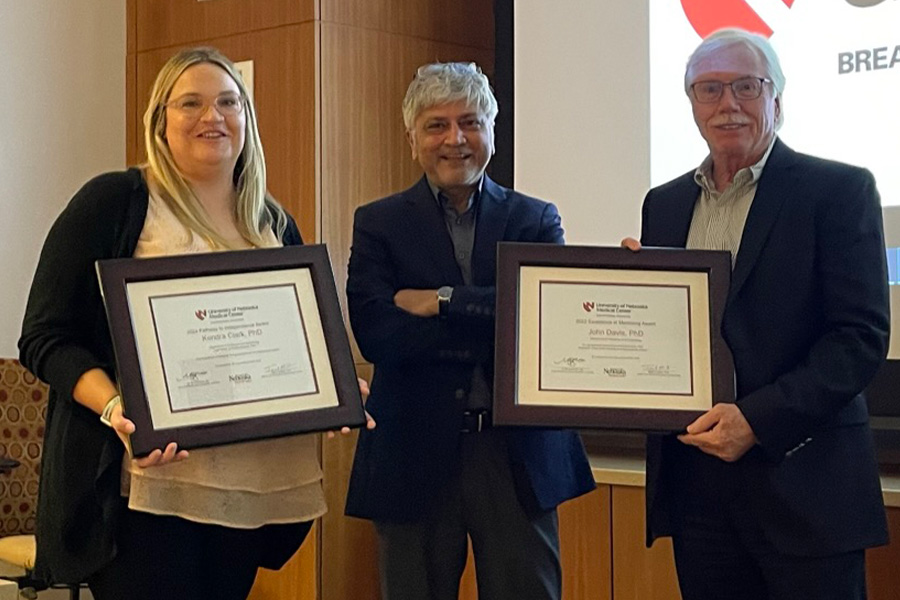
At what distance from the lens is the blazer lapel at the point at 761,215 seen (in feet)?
7.46

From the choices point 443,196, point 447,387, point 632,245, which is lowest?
point 447,387

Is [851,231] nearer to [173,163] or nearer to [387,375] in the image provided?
[387,375]

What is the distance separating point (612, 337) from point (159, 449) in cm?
89

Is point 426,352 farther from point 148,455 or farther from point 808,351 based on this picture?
point 808,351

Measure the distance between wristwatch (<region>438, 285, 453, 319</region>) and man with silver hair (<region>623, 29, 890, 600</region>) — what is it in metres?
0.38

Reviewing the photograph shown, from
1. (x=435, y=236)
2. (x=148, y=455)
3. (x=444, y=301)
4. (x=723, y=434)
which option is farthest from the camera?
(x=435, y=236)

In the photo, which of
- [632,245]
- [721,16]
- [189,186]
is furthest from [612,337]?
[721,16]

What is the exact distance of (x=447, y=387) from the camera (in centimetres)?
253

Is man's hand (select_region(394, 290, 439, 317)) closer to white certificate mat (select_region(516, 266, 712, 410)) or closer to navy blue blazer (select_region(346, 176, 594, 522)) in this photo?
navy blue blazer (select_region(346, 176, 594, 522))

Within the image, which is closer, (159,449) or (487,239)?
(159,449)

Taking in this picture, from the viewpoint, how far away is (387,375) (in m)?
2.62

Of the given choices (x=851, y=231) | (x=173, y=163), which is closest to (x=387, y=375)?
(x=173, y=163)

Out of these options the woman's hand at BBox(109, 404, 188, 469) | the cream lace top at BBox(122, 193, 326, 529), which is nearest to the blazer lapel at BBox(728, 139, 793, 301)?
the cream lace top at BBox(122, 193, 326, 529)

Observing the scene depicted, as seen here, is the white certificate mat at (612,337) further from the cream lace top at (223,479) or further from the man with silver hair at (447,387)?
the cream lace top at (223,479)
